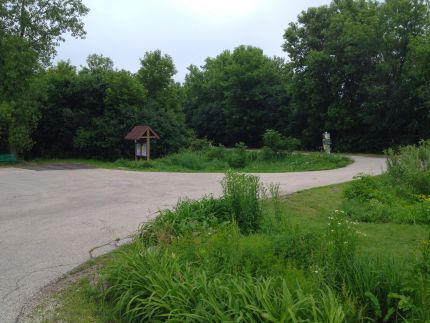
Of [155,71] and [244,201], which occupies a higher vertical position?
[155,71]

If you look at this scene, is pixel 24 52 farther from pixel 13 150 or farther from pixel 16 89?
pixel 13 150

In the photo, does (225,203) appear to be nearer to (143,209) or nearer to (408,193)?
(143,209)

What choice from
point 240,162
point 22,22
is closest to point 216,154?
point 240,162

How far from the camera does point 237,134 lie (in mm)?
44969

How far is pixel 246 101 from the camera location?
1708 inches

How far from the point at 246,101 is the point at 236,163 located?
21.1m

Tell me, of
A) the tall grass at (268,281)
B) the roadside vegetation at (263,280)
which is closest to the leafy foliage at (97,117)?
the roadside vegetation at (263,280)

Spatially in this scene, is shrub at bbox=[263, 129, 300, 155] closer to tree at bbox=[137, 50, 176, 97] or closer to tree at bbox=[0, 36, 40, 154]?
tree at bbox=[137, 50, 176, 97]

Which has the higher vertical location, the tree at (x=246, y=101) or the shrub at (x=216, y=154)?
the tree at (x=246, y=101)

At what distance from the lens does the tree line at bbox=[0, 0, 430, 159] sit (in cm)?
2402

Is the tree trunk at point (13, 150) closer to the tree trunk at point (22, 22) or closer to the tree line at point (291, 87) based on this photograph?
the tree line at point (291, 87)

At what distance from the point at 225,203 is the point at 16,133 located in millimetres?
19999

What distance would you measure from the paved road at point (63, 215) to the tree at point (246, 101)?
86.4 ft

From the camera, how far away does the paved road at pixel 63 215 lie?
5.46 meters
